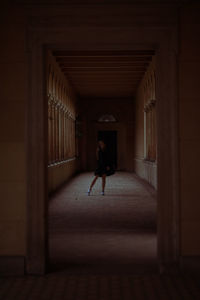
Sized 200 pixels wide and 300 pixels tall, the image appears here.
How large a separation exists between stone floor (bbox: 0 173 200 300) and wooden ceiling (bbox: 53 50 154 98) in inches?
238

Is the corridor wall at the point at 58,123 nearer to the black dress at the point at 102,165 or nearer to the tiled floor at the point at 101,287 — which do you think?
the black dress at the point at 102,165

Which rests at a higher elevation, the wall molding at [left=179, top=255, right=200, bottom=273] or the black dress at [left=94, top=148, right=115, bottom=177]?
the black dress at [left=94, top=148, right=115, bottom=177]

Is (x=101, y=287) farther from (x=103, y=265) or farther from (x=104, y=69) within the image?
(x=104, y=69)

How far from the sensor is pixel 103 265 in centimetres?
500

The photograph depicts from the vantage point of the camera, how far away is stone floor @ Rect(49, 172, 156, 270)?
209 inches

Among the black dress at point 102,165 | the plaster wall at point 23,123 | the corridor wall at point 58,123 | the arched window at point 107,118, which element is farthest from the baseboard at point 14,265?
the arched window at point 107,118

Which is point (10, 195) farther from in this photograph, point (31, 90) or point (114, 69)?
point (114, 69)

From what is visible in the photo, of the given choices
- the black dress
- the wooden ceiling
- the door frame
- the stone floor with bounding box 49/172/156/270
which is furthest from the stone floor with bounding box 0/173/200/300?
the wooden ceiling

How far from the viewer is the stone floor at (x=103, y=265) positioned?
4062mm

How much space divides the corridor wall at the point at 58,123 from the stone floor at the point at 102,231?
8.35 ft

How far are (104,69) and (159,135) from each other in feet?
37.1

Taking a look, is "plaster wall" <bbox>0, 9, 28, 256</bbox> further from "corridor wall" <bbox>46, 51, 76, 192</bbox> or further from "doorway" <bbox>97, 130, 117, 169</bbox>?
"doorway" <bbox>97, 130, 117, 169</bbox>

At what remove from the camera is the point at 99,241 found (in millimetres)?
6273

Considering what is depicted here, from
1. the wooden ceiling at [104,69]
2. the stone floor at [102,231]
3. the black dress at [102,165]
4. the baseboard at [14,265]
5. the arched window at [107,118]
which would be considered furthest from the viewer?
the arched window at [107,118]
